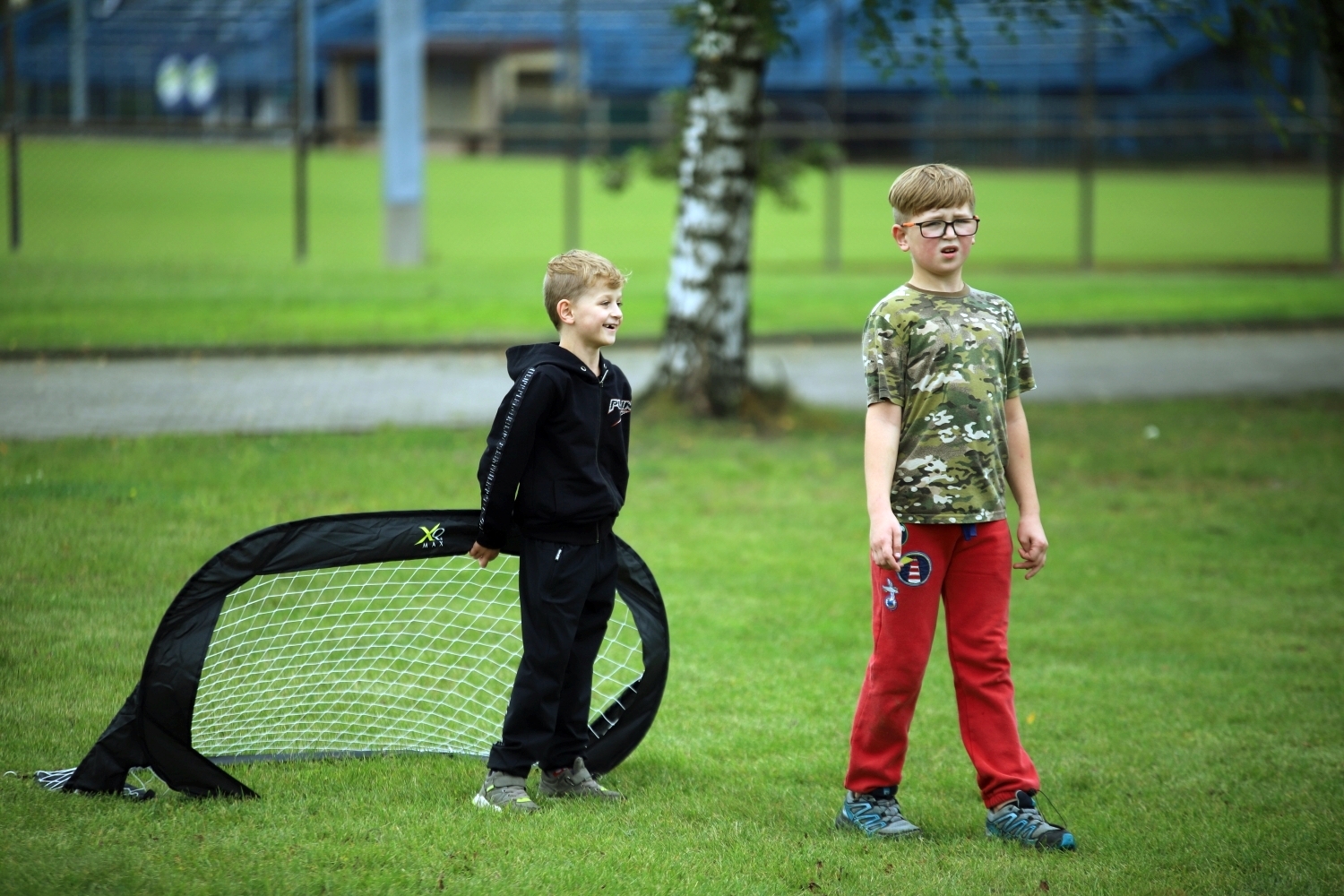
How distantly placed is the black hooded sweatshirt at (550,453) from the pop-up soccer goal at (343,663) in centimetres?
23

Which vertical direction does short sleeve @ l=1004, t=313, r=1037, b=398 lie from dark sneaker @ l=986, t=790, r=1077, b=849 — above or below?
above

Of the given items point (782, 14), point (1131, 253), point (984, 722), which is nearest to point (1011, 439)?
point (984, 722)

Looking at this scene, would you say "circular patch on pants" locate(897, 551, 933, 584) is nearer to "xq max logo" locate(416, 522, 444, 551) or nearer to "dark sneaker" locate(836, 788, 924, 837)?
"dark sneaker" locate(836, 788, 924, 837)

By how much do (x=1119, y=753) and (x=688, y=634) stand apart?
1.85 meters

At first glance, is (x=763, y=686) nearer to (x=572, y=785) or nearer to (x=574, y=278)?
(x=572, y=785)

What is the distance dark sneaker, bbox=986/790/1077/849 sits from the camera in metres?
3.72

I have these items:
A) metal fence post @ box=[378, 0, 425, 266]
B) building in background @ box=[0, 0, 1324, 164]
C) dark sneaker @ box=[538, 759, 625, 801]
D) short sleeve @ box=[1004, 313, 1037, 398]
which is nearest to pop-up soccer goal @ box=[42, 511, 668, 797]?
dark sneaker @ box=[538, 759, 625, 801]

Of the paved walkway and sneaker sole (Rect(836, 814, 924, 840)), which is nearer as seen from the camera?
sneaker sole (Rect(836, 814, 924, 840))

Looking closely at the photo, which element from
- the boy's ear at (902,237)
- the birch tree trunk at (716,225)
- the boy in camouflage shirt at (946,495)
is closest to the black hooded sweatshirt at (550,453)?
the boy in camouflage shirt at (946,495)

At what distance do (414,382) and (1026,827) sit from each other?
29.7ft

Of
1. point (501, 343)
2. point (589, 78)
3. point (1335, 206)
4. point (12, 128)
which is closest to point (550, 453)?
point (501, 343)

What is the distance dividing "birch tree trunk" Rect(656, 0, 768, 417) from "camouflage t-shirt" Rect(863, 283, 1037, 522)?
6055mm

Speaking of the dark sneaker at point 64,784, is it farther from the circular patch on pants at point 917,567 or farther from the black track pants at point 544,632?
the circular patch on pants at point 917,567

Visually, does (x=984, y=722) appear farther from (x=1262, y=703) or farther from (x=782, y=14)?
(x=782, y=14)
